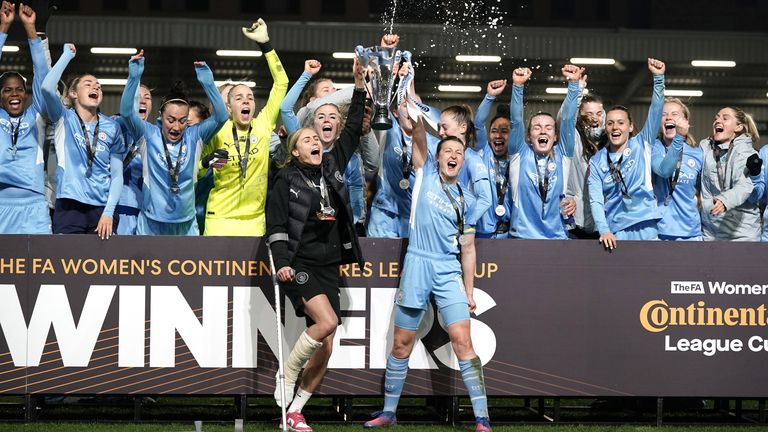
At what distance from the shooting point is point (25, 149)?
8820 millimetres

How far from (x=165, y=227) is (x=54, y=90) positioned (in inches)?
51.6

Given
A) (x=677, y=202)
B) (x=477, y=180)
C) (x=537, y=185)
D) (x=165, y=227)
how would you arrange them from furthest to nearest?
(x=677, y=202)
(x=537, y=185)
(x=165, y=227)
(x=477, y=180)

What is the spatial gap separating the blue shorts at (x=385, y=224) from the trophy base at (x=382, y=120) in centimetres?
160

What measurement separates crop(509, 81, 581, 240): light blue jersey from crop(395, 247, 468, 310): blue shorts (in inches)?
54.5

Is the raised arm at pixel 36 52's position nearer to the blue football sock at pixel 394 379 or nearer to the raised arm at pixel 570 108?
the blue football sock at pixel 394 379

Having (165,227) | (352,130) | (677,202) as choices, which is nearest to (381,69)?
(352,130)

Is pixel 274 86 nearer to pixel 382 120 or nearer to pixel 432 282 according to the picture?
pixel 382 120

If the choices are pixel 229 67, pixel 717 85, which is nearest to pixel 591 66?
pixel 717 85

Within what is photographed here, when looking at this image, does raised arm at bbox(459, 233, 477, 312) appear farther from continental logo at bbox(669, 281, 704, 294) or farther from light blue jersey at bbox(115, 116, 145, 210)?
light blue jersey at bbox(115, 116, 145, 210)

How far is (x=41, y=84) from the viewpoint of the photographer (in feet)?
28.5

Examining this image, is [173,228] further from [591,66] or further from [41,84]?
[591,66]

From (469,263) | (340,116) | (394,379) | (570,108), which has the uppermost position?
(570,108)

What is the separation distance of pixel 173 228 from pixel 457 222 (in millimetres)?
2278

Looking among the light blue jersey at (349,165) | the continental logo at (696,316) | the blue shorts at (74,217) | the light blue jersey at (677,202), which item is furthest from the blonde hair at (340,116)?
the continental logo at (696,316)
